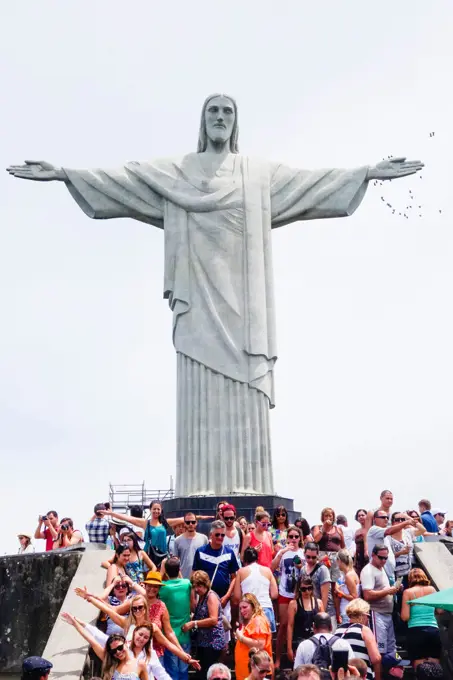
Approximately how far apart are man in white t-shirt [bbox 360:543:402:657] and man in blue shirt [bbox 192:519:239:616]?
137 cm

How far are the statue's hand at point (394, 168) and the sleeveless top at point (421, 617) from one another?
970 centimetres

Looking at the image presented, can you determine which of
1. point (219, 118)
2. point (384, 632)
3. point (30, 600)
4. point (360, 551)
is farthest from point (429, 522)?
point (219, 118)

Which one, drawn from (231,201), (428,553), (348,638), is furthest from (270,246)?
(348,638)

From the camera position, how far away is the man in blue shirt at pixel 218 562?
422 inches

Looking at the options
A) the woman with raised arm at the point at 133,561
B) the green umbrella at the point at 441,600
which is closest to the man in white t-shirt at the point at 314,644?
the green umbrella at the point at 441,600

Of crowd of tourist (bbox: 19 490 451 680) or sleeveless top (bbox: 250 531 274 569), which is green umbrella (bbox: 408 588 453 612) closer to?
crowd of tourist (bbox: 19 490 451 680)

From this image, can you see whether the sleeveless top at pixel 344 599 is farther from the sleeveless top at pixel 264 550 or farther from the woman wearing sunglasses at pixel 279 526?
the woman wearing sunglasses at pixel 279 526

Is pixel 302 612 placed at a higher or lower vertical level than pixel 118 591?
lower

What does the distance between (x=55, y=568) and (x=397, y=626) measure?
3968 mm

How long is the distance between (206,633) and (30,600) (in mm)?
2939

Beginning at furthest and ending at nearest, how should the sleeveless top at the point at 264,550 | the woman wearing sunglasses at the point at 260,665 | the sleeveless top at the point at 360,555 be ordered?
the sleeveless top at the point at 360,555, the sleeveless top at the point at 264,550, the woman wearing sunglasses at the point at 260,665

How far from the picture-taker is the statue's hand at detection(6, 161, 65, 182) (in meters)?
17.8

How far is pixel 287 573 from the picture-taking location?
1107cm

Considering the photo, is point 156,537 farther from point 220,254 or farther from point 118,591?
point 220,254
